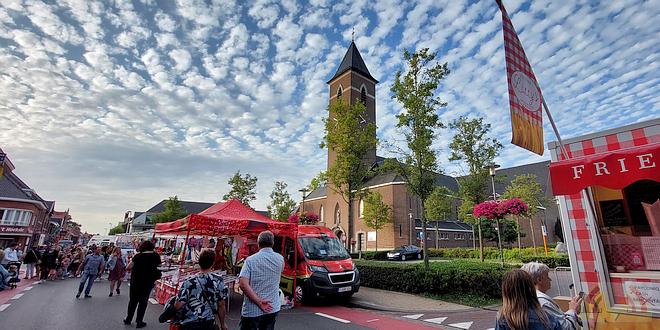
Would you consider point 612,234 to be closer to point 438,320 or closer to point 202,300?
point 438,320

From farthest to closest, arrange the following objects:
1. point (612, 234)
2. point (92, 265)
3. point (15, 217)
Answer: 1. point (15, 217)
2. point (92, 265)
3. point (612, 234)

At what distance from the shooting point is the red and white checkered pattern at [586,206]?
4.21m

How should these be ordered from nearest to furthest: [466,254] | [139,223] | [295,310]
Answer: [295,310] → [466,254] → [139,223]

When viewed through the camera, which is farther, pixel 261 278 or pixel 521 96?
pixel 521 96

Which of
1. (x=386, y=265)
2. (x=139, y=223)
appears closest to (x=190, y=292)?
(x=386, y=265)

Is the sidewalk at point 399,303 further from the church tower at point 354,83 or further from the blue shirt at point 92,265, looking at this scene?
the church tower at point 354,83

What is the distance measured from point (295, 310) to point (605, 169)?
Result: 7.73 meters

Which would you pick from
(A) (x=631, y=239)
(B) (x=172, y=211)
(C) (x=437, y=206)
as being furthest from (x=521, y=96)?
(B) (x=172, y=211)

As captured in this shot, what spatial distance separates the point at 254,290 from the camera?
3.79 meters

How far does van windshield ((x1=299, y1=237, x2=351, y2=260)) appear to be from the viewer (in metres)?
10.3

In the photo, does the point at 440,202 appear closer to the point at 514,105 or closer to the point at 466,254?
the point at 466,254

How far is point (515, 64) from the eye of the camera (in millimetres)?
4617

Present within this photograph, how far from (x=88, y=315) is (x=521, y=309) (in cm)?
954

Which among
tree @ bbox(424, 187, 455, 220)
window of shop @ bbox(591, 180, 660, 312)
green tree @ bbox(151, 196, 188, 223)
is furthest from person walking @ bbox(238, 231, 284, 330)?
green tree @ bbox(151, 196, 188, 223)
